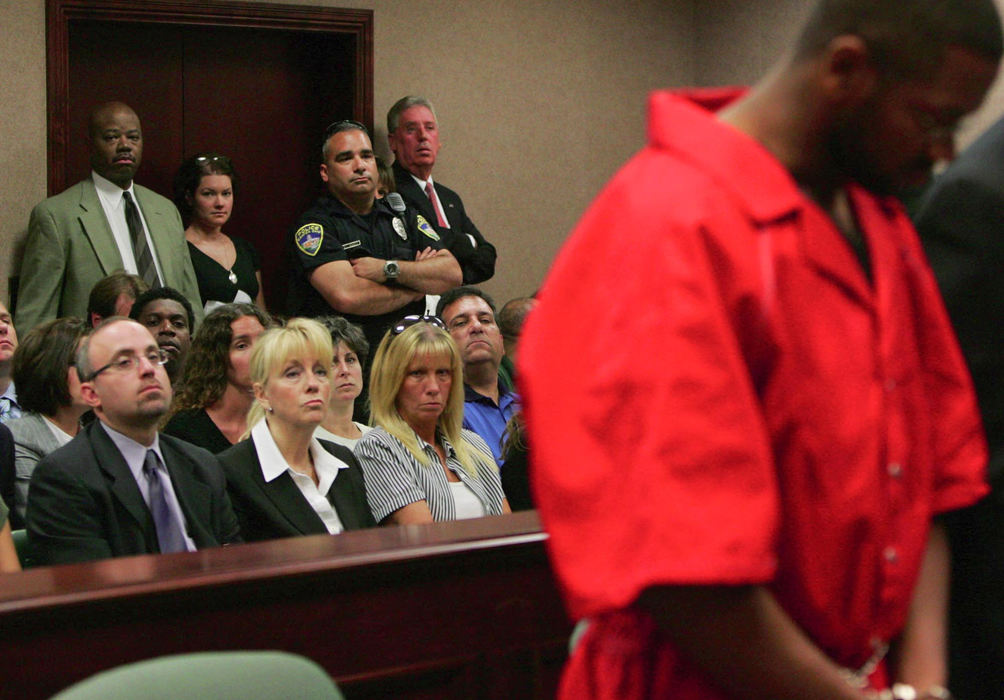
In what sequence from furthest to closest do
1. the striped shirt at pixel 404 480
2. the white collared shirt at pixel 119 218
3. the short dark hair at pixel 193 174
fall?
1. the short dark hair at pixel 193 174
2. the white collared shirt at pixel 119 218
3. the striped shirt at pixel 404 480

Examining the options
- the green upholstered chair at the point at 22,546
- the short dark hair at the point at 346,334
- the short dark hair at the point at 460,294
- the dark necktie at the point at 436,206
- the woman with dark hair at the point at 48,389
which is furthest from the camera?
the dark necktie at the point at 436,206

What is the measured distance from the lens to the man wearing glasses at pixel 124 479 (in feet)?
8.18

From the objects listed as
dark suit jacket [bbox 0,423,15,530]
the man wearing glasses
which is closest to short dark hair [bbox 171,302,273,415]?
dark suit jacket [bbox 0,423,15,530]

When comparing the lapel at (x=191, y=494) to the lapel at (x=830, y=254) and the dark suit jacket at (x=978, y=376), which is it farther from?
A: the lapel at (x=830, y=254)

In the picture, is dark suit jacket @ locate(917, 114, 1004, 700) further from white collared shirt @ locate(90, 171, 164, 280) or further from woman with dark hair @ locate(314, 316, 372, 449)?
white collared shirt @ locate(90, 171, 164, 280)

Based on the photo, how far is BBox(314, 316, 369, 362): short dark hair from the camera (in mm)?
3881

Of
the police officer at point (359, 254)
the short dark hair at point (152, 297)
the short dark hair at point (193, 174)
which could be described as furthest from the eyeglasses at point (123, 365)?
the short dark hair at point (193, 174)

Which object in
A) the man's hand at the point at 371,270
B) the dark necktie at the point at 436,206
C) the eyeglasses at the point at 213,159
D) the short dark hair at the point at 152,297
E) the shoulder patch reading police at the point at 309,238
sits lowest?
the short dark hair at the point at 152,297

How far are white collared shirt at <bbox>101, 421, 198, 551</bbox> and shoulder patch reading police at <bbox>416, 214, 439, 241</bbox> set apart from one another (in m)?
2.55

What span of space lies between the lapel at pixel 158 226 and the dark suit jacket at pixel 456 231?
1.01m

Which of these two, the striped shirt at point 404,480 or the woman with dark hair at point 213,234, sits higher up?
the woman with dark hair at point 213,234

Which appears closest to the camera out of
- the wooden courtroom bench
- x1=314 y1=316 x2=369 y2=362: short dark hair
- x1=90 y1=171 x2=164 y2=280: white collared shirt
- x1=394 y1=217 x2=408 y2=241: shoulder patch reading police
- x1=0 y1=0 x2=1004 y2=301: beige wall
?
the wooden courtroom bench

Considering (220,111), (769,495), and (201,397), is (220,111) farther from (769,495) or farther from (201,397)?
(769,495)

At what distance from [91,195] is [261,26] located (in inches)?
49.8
